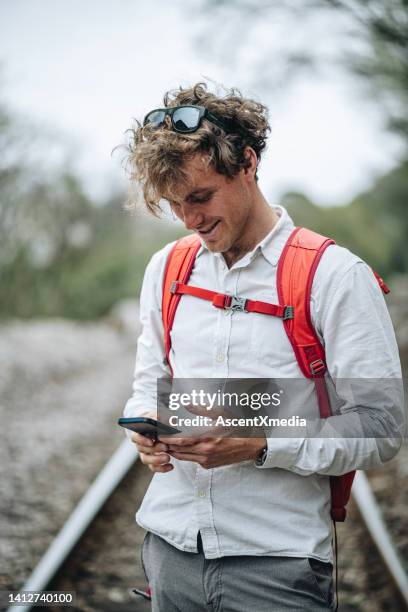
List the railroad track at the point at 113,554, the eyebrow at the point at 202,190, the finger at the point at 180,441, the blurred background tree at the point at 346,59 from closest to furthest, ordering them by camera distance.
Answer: the finger at the point at 180,441, the eyebrow at the point at 202,190, the railroad track at the point at 113,554, the blurred background tree at the point at 346,59

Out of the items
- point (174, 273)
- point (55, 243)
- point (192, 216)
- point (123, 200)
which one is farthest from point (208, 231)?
point (55, 243)

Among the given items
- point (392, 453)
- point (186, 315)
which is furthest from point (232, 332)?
point (392, 453)

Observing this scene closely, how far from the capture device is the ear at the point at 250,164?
201 centimetres

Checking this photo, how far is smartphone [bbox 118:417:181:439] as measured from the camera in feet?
6.04

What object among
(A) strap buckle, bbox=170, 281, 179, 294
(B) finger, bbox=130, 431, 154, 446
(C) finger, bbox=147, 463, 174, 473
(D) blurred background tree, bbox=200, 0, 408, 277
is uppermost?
(D) blurred background tree, bbox=200, 0, 408, 277

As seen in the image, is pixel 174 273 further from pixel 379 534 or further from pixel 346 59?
pixel 346 59

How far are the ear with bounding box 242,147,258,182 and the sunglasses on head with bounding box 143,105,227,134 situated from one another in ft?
0.36

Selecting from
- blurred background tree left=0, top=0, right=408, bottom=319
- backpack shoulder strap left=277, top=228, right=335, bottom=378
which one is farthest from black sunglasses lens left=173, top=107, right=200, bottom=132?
blurred background tree left=0, top=0, right=408, bottom=319

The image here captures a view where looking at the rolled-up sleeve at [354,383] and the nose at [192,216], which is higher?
the nose at [192,216]

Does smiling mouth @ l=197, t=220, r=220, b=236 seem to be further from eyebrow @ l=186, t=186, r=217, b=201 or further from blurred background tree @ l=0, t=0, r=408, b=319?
blurred background tree @ l=0, t=0, r=408, b=319

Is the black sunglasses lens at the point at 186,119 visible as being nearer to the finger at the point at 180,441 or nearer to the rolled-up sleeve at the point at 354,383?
the rolled-up sleeve at the point at 354,383

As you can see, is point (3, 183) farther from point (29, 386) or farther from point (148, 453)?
point (148, 453)

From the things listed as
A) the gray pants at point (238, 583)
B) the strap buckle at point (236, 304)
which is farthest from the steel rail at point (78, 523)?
the strap buckle at point (236, 304)

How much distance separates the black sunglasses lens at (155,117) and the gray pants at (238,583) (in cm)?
135
